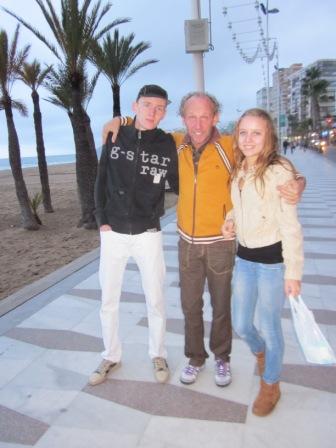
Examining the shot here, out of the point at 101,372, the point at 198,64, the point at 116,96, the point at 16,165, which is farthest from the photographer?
the point at 116,96

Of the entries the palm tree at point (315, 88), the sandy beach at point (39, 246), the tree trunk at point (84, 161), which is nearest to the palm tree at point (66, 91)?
the tree trunk at point (84, 161)

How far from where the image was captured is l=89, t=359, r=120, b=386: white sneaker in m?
3.31

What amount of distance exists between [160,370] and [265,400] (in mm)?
835

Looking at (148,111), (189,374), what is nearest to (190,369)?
(189,374)

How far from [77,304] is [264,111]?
3.12 meters

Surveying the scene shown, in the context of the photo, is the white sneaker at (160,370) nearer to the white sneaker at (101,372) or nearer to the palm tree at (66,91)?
the white sneaker at (101,372)

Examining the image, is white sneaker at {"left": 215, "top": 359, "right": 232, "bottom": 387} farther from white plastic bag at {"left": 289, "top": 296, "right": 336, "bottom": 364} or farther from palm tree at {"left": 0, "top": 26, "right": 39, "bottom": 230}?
palm tree at {"left": 0, "top": 26, "right": 39, "bottom": 230}

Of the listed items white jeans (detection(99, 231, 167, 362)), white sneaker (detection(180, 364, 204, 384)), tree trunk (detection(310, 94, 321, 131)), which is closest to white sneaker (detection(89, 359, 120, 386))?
white jeans (detection(99, 231, 167, 362))

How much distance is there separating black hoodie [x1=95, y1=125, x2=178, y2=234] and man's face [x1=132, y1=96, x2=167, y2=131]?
0.05 metres

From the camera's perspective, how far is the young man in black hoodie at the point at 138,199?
10.3ft

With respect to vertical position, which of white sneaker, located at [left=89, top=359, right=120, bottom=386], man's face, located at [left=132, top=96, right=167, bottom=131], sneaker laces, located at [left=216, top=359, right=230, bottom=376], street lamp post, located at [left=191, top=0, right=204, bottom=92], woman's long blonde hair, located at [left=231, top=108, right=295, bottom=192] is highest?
street lamp post, located at [left=191, top=0, right=204, bottom=92]

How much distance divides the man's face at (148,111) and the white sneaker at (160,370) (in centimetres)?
169

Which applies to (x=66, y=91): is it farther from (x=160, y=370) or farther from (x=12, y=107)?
(x=160, y=370)

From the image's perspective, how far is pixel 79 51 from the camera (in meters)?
10.6
